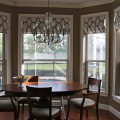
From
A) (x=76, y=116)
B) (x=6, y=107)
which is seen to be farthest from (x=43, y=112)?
(x=76, y=116)

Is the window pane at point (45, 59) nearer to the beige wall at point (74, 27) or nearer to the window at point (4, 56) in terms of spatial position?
the beige wall at point (74, 27)

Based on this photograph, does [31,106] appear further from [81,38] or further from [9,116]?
[81,38]

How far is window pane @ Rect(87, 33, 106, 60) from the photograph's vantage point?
17.1 ft

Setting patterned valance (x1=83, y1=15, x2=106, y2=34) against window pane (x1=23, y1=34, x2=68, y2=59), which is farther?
window pane (x1=23, y1=34, x2=68, y2=59)

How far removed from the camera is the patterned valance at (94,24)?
510cm

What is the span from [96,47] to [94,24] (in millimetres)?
565

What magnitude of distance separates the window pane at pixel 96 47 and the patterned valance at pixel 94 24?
0.50 feet

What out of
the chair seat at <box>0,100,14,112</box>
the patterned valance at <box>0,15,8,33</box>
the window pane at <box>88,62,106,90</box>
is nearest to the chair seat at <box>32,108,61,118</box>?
the chair seat at <box>0,100,14,112</box>

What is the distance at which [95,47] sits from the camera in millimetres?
5402

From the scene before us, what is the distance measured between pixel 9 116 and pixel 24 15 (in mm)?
2419

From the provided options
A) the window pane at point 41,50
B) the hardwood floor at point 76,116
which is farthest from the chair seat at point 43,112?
the window pane at point 41,50

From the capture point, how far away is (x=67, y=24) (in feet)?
18.1

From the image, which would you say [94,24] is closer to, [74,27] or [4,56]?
[74,27]

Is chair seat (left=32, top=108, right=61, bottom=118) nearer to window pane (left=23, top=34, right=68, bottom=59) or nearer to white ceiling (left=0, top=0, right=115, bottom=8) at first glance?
window pane (left=23, top=34, right=68, bottom=59)
